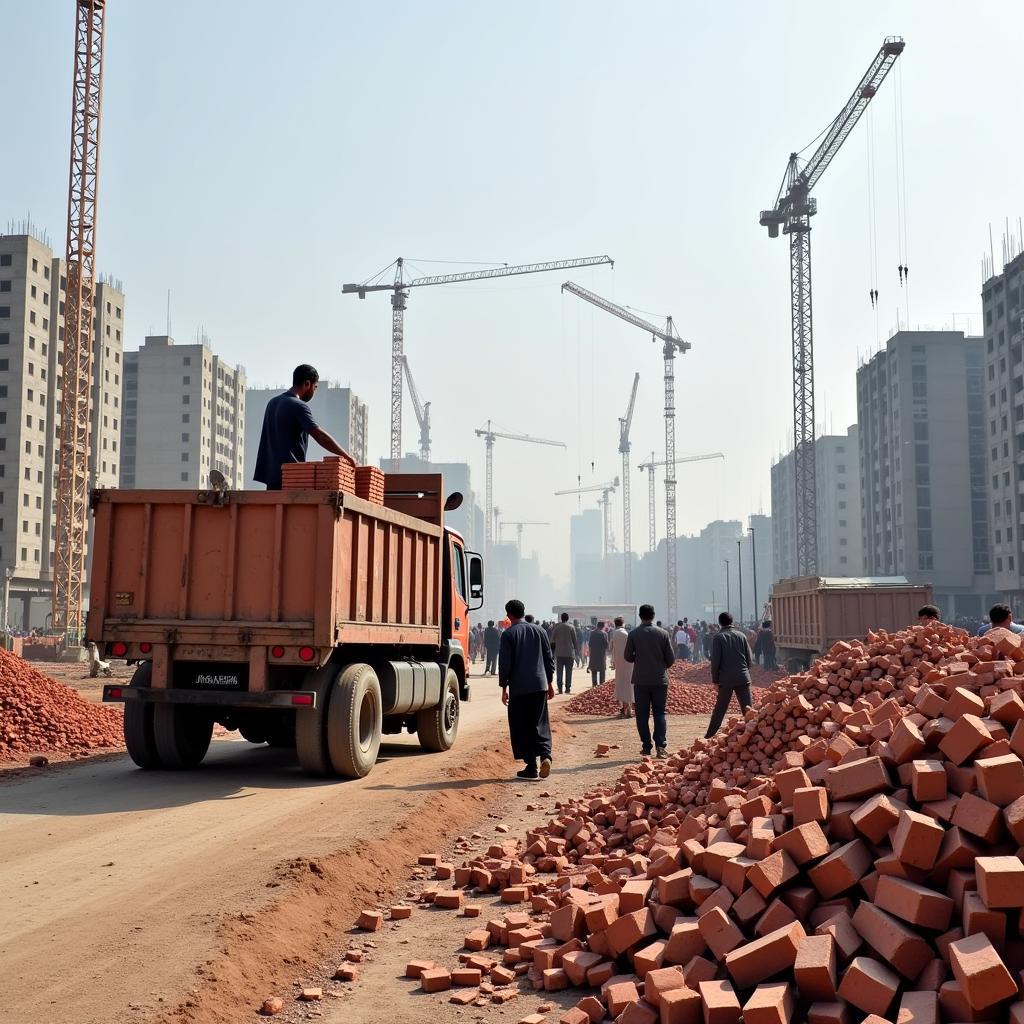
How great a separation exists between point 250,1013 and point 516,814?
5.07 meters

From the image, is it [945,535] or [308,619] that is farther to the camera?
[945,535]

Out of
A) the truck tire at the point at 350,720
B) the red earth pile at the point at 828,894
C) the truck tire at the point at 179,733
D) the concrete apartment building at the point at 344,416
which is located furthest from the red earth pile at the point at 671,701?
the concrete apartment building at the point at 344,416

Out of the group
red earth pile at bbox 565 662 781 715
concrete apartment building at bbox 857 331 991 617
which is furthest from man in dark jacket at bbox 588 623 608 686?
concrete apartment building at bbox 857 331 991 617

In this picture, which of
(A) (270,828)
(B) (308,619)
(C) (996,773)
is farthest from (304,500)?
(C) (996,773)

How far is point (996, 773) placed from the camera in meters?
4.57

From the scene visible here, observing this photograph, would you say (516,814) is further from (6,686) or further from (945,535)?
(945,535)

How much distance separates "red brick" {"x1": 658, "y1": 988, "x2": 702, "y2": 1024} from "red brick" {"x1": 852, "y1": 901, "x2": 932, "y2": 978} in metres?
0.81

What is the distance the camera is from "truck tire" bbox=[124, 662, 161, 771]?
9.67 metres

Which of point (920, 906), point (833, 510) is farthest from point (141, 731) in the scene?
point (833, 510)

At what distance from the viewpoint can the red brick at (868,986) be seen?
12.7 ft

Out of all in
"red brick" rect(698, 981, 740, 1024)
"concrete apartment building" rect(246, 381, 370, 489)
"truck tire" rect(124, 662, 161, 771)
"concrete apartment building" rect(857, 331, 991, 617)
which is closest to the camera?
"red brick" rect(698, 981, 740, 1024)

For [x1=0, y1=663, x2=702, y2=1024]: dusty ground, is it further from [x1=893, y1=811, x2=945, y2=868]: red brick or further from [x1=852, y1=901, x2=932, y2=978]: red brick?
[x1=893, y1=811, x2=945, y2=868]: red brick

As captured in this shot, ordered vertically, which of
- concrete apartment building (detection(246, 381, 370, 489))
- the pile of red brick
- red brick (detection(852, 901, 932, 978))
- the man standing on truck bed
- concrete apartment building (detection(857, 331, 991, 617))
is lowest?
the pile of red brick

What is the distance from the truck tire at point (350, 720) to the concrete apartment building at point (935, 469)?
88592 mm
